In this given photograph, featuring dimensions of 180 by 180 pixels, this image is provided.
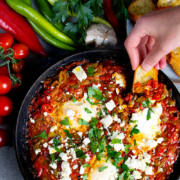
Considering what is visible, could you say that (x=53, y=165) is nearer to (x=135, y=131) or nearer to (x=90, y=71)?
(x=135, y=131)

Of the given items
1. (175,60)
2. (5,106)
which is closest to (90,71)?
(175,60)

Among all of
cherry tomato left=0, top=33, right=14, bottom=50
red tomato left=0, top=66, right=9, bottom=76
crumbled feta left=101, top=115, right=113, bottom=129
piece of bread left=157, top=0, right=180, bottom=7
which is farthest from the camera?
red tomato left=0, top=66, right=9, bottom=76

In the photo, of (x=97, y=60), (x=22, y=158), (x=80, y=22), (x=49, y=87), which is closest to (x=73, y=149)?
(x=22, y=158)

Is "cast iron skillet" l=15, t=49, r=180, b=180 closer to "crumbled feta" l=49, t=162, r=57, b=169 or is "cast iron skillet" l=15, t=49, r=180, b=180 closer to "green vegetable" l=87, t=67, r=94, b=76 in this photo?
"green vegetable" l=87, t=67, r=94, b=76

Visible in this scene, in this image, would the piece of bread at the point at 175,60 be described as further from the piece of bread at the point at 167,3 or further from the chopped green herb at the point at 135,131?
the chopped green herb at the point at 135,131

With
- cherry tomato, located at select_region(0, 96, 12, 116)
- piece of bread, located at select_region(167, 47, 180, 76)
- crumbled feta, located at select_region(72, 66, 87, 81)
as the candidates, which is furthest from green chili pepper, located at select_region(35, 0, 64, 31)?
piece of bread, located at select_region(167, 47, 180, 76)

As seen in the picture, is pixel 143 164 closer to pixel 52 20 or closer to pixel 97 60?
pixel 97 60

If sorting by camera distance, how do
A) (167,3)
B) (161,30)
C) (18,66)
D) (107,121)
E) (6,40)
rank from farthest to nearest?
1. (18,66)
2. (6,40)
3. (167,3)
4. (107,121)
5. (161,30)
